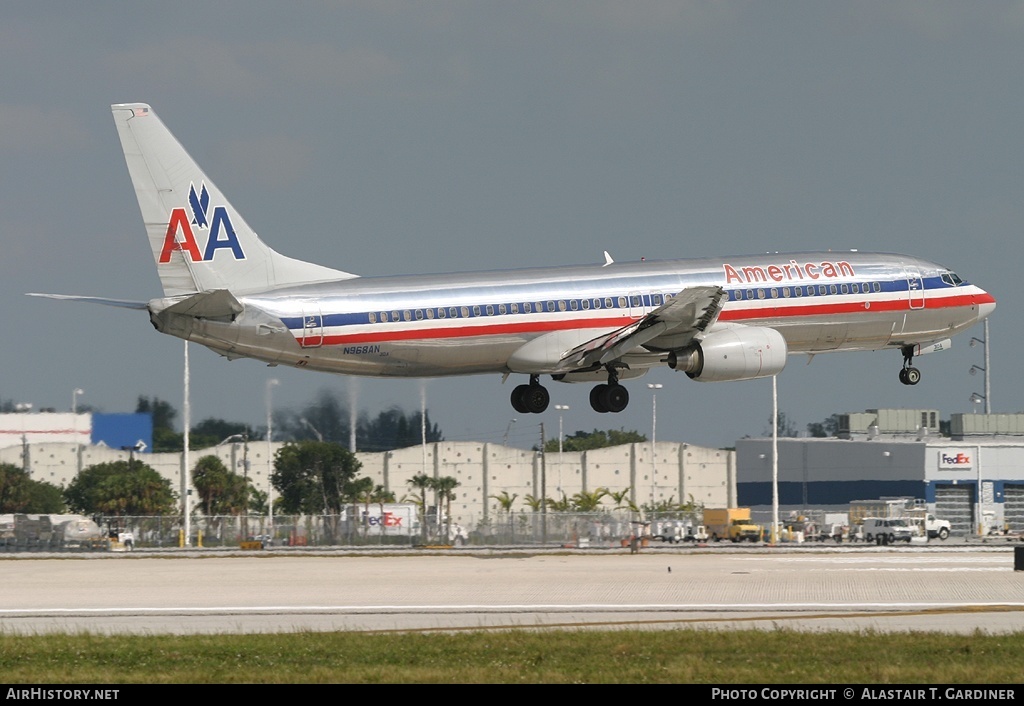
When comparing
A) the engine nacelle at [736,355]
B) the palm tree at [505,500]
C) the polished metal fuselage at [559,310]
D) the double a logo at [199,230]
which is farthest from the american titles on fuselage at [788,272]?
the palm tree at [505,500]

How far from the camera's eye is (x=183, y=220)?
4866 centimetres

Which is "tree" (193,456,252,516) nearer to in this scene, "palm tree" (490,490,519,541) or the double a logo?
"palm tree" (490,490,519,541)

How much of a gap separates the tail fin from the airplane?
46mm

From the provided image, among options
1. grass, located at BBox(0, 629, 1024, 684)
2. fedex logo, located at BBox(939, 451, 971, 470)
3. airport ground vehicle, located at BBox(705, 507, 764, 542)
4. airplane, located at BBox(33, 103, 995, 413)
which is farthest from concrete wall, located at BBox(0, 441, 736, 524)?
grass, located at BBox(0, 629, 1024, 684)

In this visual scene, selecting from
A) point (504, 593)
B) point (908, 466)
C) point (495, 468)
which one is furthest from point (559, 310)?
point (908, 466)

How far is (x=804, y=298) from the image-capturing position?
179ft

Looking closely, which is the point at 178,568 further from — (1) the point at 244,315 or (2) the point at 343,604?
(2) the point at 343,604

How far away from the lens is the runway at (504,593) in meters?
35.9

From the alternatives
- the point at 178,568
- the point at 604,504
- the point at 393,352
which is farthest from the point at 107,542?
the point at 604,504

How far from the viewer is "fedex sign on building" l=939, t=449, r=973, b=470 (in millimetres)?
148000

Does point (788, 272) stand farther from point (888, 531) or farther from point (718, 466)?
point (718, 466)

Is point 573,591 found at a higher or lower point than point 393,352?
lower

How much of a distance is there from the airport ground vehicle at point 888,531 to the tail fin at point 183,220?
2545 inches

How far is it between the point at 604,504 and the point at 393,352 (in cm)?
10789
